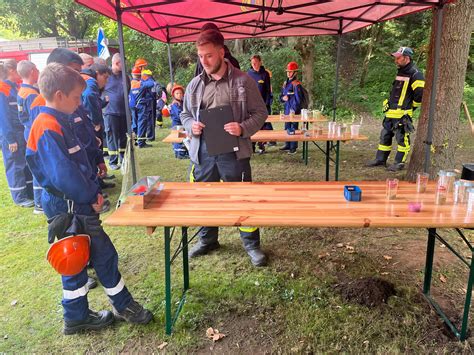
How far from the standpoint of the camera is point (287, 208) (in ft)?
7.55

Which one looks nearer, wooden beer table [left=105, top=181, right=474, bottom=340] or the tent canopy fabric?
→ wooden beer table [left=105, top=181, right=474, bottom=340]

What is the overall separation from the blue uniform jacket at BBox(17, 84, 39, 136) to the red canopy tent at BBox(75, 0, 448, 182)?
4.74 ft

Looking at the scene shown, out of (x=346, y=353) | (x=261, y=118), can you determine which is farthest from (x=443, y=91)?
(x=346, y=353)

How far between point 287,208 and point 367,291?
1160 mm

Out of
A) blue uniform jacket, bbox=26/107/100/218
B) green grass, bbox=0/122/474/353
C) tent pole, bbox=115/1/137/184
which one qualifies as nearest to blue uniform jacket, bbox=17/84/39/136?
green grass, bbox=0/122/474/353

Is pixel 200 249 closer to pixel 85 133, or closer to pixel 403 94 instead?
pixel 85 133

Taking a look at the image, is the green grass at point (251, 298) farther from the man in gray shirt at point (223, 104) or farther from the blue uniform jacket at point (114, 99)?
the blue uniform jacket at point (114, 99)


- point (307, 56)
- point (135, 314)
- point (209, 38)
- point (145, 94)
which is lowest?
point (135, 314)

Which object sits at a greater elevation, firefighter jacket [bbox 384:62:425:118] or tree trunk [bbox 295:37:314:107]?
tree trunk [bbox 295:37:314:107]

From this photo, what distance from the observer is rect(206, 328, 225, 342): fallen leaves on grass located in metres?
2.50

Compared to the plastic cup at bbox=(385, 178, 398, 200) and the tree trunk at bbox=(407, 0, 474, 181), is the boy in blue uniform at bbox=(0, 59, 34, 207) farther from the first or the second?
the tree trunk at bbox=(407, 0, 474, 181)

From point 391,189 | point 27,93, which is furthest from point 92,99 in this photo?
point 391,189

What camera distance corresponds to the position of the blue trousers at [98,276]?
2.42 m

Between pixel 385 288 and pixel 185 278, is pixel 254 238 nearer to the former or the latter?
pixel 185 278
